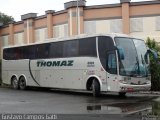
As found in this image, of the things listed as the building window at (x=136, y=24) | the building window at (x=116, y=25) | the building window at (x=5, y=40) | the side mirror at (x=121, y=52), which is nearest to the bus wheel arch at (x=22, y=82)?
the side mirror at (x=121, y=52)

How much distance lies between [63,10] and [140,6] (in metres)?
11.5

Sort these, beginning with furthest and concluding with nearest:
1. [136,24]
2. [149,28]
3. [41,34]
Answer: [41,34]
[136,24]
[149,28]

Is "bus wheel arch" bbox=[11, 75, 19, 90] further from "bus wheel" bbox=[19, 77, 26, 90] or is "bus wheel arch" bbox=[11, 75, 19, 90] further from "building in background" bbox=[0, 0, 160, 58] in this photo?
"building in background" bbox=[0, 0, 160, 58]

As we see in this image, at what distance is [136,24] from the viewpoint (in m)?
57.3

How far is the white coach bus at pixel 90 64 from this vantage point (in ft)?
66.8

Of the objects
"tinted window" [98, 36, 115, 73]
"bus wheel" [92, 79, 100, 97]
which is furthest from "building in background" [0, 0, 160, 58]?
"tinted window" [98, 36, 115, 73]

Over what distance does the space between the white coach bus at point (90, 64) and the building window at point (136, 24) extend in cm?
3162

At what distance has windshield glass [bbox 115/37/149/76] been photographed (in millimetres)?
20312

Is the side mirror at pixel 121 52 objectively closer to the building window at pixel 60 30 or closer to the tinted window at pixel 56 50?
the tinted window at pixel 56 50

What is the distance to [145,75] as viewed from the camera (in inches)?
822

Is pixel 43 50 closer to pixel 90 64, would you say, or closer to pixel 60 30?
pixel 90 64

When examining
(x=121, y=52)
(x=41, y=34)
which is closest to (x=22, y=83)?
(x=121, y=52)

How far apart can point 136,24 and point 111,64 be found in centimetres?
3756

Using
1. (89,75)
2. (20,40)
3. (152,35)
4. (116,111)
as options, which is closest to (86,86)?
(89,75)
